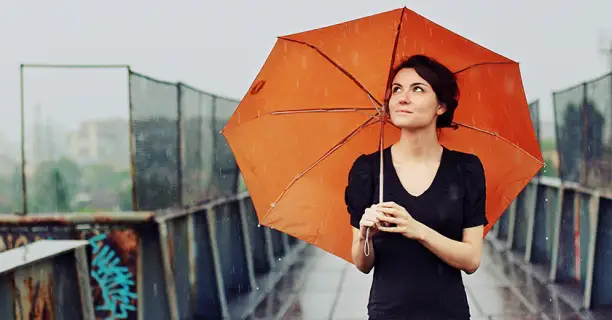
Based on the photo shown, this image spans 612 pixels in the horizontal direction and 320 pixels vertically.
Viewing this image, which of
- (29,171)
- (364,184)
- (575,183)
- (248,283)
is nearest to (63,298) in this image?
(364,184)

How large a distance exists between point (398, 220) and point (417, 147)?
443mm

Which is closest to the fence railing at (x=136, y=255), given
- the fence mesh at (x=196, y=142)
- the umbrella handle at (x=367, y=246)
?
the fence mesh at (x=196, y=142)

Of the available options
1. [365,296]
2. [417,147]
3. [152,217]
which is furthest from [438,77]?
[365,296]

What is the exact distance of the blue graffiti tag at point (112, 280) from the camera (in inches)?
261

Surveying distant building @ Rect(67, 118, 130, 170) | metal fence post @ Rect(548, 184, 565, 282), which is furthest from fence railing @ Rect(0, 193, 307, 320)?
distant building @ Rect(67, 118, 130, 170)

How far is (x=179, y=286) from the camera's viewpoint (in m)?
7.14

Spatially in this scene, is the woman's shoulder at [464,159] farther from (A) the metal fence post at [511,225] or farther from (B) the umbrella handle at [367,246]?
(A) the metal fence post at [511,225]

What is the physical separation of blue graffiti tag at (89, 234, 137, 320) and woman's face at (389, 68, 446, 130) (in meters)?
4.39

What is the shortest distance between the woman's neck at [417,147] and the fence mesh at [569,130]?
7.86m

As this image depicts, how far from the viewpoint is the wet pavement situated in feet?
28.8

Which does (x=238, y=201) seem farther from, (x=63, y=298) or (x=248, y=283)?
(x=63, y=298)

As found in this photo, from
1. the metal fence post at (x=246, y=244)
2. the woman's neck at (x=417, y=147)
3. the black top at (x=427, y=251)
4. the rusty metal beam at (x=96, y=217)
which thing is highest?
the woman's neck at (x=417, y=147)

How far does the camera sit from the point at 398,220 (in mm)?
2551

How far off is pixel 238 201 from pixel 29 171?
12.2 ft
